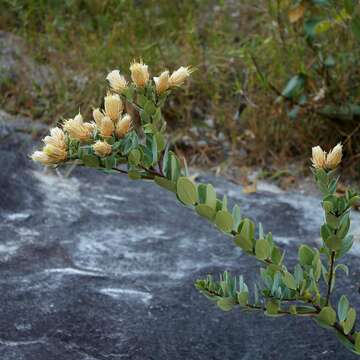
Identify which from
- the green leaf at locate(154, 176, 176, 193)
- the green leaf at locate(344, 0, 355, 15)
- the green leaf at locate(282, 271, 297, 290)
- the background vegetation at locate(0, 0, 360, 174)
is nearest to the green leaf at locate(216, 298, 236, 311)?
the green leaf at locate(282, 271, 297, 290)

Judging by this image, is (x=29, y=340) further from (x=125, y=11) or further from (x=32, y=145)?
(x=125, y=11)

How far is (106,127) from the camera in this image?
1.32 m

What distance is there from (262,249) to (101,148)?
1.05ft

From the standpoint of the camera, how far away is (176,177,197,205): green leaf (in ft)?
4.30

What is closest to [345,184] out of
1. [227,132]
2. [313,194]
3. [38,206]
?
[313,194]

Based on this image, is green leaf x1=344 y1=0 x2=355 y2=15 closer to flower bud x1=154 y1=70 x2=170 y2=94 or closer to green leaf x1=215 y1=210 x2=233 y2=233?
flower bud x1=154 y1=70 x2=170 y2=94

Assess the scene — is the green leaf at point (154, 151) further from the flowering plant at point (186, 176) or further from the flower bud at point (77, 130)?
the flower bud at point (77, 130)

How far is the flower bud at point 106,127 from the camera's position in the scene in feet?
4.30

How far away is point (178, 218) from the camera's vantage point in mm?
2807

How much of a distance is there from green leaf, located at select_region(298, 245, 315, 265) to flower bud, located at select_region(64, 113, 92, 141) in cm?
42

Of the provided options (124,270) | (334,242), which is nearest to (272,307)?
(334,242)

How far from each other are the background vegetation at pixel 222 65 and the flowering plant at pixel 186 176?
64.8 inches

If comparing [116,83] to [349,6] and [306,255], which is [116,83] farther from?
[349,6]

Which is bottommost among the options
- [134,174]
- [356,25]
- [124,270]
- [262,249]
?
[124,270]
